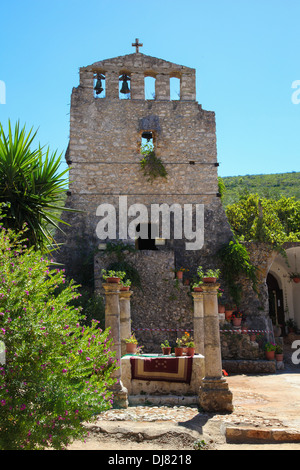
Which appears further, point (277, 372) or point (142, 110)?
point (142, 110)

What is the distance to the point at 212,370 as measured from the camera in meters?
7.62

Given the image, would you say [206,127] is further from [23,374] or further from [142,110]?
[23,374]

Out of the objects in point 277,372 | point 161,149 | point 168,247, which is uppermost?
point 161,149

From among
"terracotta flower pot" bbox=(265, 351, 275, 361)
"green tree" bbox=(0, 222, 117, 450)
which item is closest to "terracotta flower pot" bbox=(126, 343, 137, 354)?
"green tree" bbox=(0, 222, 117, 450)

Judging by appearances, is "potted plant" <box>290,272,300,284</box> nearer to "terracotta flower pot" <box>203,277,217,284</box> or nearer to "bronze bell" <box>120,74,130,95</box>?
"bronze bell" <box>120,74,130,95</box>

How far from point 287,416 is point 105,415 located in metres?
2.93

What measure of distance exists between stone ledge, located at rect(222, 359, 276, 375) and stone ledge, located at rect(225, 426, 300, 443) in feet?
24.7

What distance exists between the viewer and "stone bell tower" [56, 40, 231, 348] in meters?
16.3

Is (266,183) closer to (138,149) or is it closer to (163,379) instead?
(138,149)

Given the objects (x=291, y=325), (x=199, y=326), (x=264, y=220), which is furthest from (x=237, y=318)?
(x=291, y=325)

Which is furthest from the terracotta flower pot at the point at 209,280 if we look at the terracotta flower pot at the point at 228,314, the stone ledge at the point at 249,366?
the terracotta flower pot at the point at 228,314

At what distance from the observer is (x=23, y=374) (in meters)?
3.97
